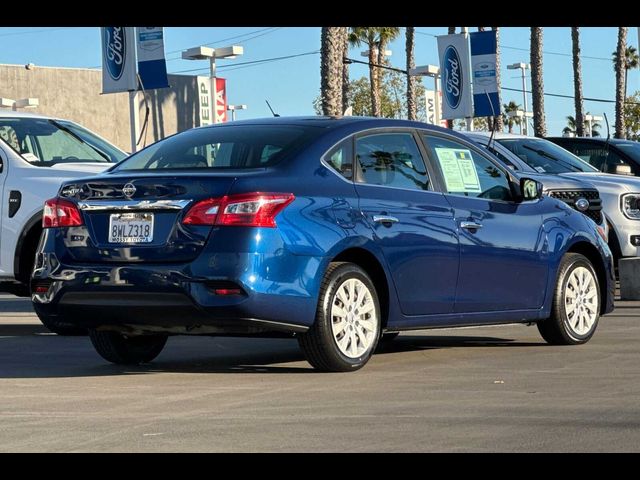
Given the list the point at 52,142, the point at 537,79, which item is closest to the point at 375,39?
the point at 537,79

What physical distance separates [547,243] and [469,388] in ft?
8.29

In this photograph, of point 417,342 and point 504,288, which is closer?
point 504,288

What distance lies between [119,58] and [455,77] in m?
8.17

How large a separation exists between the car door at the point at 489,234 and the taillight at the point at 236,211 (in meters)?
1.79

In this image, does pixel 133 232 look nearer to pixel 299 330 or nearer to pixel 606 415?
pixel 299 330

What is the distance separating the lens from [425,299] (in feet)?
31.3

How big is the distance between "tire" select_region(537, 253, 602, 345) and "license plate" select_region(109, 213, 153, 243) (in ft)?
11.1

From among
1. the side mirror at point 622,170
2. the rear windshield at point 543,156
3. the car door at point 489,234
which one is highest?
the rear windshield at point 543,156

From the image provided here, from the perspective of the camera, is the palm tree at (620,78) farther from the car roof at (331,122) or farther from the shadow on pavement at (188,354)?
the car roof at (331,122)

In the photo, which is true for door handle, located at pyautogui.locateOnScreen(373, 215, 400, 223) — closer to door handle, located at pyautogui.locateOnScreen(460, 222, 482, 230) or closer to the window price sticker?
door handle, located at pyautogui.locateOnScreen(460, 222, 482, 230)

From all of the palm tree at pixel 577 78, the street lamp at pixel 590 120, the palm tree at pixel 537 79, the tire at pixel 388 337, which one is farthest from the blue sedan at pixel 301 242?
the street lamp at pixel 590 120

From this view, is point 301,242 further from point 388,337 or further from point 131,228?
point 388,337

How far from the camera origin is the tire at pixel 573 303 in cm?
1064

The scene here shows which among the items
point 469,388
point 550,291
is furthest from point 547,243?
point 469,388
